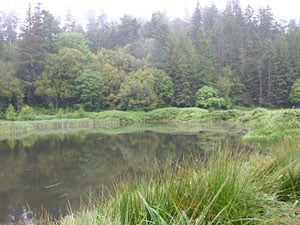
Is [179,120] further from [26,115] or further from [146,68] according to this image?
[26,115]

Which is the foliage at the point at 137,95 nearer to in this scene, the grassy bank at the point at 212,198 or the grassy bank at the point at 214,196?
the grassy bank at the point at 214,196

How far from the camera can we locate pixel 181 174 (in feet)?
7.22

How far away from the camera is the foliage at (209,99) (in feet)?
90.7

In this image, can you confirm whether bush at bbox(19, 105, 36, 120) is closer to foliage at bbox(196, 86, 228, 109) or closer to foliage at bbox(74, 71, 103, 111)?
foliage at bbox(74, 71, 103, 111)

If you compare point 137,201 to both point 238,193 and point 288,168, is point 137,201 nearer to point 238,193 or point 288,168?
point 238,193

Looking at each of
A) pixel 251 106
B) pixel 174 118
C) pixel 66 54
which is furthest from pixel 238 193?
pixel 251 106

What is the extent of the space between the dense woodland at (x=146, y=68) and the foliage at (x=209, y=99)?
92 mm

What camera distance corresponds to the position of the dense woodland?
89.4ft

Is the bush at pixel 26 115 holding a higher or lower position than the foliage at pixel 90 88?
lower

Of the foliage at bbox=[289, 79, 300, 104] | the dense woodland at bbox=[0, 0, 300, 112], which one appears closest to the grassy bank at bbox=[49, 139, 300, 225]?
the dense woodland at bbox=[0, 0, 300, 112]

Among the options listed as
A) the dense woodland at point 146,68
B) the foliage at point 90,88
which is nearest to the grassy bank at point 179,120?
the dense woodland at point 146,68

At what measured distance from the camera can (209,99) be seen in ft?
90.8

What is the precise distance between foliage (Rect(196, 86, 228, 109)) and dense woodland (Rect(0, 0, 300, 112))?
0.09 m

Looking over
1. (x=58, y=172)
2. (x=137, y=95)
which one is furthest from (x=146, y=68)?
(x=58, y=172)
